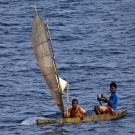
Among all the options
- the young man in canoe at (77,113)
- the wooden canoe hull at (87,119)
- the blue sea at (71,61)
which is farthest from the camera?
the blue sea at (71,61)

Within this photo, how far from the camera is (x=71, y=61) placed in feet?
213

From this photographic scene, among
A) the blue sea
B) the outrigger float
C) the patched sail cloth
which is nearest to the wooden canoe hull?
the outrigger float

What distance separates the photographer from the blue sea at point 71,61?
44.5 metres

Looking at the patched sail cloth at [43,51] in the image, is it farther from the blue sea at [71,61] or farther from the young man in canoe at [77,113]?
the blue sea at [71,61]

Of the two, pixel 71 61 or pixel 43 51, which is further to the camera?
pixel 71 61

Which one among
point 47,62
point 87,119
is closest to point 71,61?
point 47,62

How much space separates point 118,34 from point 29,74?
67.5 ft

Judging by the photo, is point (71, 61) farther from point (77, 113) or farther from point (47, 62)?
point (77, 113)

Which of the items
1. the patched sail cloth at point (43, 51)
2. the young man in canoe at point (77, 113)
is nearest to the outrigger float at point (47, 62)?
the patched sail cloth at point (43, 51)

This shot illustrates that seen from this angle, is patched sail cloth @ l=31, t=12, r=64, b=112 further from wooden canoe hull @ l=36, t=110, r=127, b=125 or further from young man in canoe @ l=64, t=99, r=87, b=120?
wooden canoe hull @ l=36, t=110, r=127, b=125

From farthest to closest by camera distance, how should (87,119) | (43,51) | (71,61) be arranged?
(71,61) → (87,119) → (43,51)

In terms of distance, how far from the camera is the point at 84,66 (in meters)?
62.6

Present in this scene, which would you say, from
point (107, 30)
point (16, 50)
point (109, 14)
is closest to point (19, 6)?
point (109, 14)

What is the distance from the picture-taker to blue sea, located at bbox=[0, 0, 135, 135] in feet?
146
